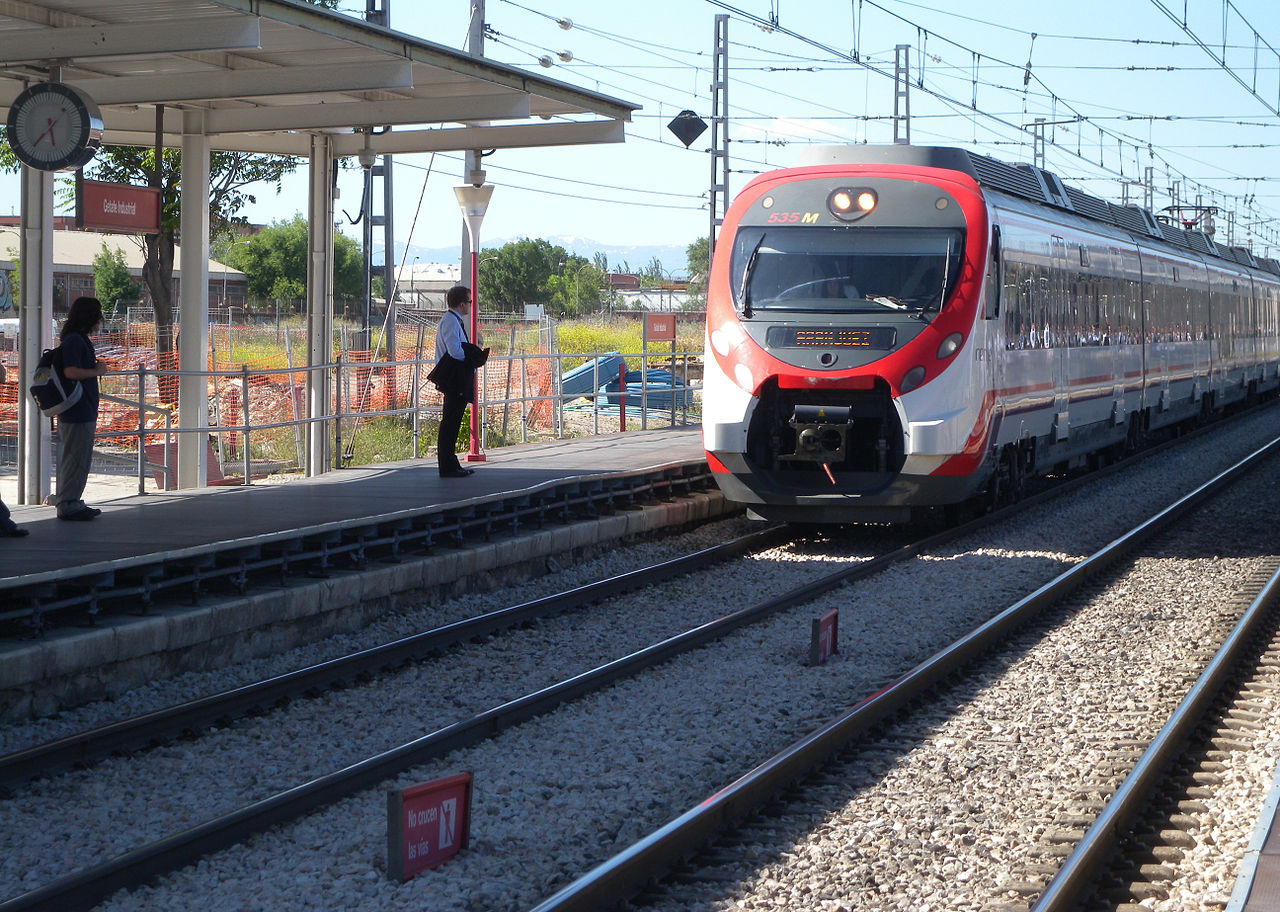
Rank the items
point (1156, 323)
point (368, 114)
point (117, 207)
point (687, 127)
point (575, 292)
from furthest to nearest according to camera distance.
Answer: point (575, 292) → point (687, 127) → point (1156, 323) → point (368, 114) → point (117, 207)

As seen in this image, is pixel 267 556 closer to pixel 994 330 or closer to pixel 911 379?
pixel 911 379

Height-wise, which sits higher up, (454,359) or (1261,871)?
(454,359)

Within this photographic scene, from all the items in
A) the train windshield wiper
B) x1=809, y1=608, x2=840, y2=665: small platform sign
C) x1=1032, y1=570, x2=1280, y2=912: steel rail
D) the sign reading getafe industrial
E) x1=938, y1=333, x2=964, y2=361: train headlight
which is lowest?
x1=1032, y1=570, x2=1280, y2=912: steel rail

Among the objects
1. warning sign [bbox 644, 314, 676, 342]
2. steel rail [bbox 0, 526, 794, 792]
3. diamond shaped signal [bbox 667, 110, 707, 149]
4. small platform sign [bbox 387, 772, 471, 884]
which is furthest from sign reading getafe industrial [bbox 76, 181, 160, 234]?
diamond shaped signal [bbox 667, 110, 707, 149]

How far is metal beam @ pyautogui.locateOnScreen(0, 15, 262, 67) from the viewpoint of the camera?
9.88 m

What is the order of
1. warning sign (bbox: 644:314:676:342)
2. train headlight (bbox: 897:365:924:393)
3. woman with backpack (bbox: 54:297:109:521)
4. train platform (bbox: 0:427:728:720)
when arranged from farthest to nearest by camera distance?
warning sign (bbox: 644:314:676:342)
train headlight (bbox: 897:365:924:393)
woman with backpack (bbox: 54:297:109:521)
train platform (bbox: 0:427:728:720)

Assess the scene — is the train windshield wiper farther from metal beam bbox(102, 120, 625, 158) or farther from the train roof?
metal beam bbox(102, 120, 625, 158)

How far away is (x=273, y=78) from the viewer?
38.7ft

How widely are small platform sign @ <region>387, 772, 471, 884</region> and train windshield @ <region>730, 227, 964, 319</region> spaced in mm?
7833

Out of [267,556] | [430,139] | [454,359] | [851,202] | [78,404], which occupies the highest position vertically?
[430,139]

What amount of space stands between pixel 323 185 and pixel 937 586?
7787mm

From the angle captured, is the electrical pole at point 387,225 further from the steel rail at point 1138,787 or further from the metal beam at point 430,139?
the steel rail at point 1138,787

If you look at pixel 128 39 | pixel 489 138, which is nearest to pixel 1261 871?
pixel 128 39

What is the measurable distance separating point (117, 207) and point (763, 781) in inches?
326
